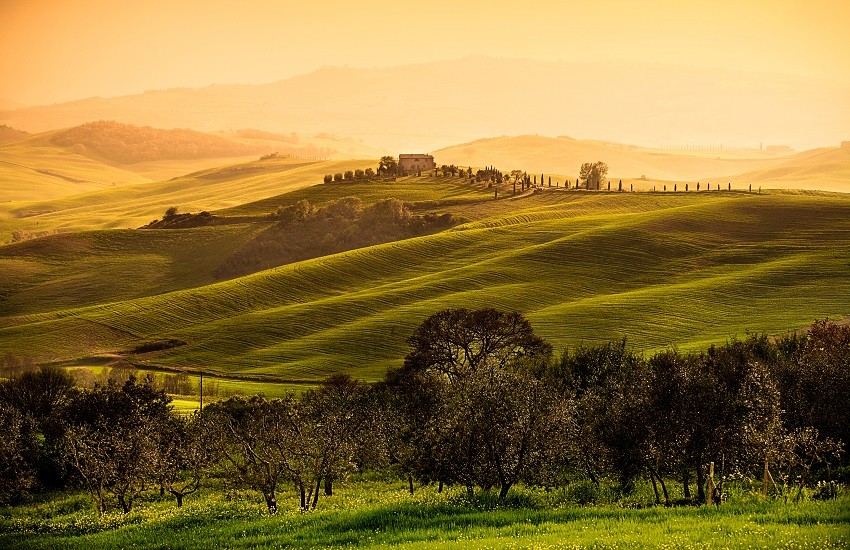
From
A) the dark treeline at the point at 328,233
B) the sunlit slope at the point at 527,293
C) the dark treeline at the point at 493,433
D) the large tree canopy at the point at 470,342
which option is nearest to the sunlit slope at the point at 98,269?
the dark treeline at the point at 328,233

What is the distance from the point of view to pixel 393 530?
30.6 metres

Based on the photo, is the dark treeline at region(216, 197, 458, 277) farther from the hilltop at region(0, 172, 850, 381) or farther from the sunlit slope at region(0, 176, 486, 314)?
the hilltop at region(0, 172, 850, 381)

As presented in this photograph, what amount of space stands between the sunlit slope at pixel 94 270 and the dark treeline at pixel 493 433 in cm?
9535

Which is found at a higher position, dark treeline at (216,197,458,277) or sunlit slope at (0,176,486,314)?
dark treeline at (216,197,458,277)

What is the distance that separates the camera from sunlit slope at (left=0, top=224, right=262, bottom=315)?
163250mm

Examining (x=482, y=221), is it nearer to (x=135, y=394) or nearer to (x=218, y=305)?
(x=218, y=305)

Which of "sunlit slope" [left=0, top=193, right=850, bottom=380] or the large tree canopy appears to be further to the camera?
"sunlit slope" [left=0, top=193, right=850, bottom=380]

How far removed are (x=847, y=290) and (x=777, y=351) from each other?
42.1m

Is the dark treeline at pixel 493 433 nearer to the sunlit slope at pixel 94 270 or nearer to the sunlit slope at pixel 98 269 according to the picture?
the sunlit slope at pixel 94 270

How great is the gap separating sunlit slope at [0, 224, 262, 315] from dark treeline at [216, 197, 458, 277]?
5.44 m

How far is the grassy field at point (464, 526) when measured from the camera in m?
25.6

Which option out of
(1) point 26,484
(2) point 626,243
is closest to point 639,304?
(2) point 626,243

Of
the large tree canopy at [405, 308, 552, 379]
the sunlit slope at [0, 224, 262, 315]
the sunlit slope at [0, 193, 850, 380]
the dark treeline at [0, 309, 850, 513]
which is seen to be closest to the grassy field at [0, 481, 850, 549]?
the dark treeline at [0, 309, 850, 513]

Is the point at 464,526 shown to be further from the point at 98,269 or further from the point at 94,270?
the point at 98,269
